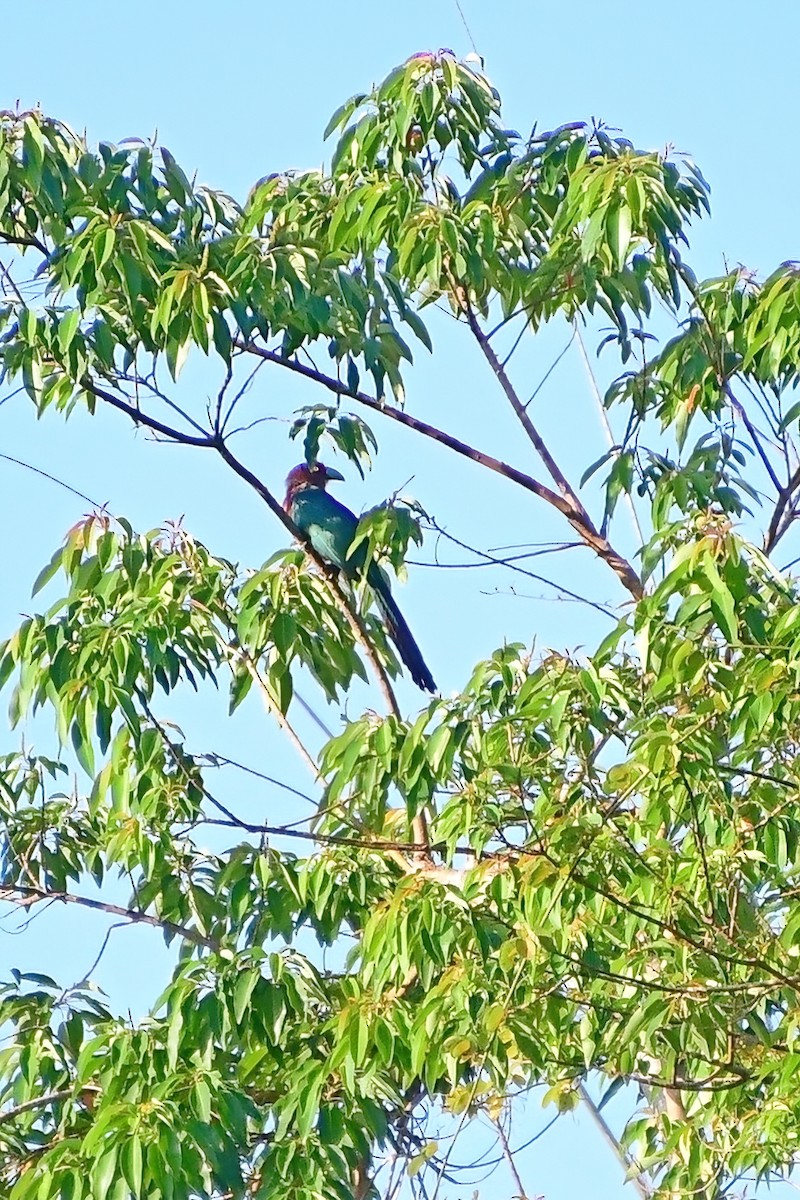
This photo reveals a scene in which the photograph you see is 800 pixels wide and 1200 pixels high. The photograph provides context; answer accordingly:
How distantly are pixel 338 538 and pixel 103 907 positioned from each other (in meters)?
1.75

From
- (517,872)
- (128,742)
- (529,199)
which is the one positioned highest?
(529,199)

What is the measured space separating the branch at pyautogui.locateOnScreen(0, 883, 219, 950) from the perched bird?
0.94 metres

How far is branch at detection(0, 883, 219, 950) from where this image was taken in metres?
4.28

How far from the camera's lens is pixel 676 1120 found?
165 inches

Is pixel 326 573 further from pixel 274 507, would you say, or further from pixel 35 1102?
pixel 35 1102

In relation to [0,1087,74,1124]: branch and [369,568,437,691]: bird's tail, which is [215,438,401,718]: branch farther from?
[0,1087,74,1124]: branch

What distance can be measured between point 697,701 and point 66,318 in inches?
62.9

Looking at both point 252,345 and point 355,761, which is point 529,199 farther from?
point 355,761

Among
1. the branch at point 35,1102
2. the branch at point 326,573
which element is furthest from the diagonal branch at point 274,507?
the branch at point 35,1102

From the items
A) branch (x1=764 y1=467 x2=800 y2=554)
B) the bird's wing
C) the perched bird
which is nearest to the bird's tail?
the perched bird

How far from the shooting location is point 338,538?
5738 mm

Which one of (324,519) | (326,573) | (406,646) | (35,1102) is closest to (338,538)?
(324,519)

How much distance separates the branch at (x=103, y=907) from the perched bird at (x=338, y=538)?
94 cm

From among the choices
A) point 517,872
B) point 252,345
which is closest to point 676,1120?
point 517,872
